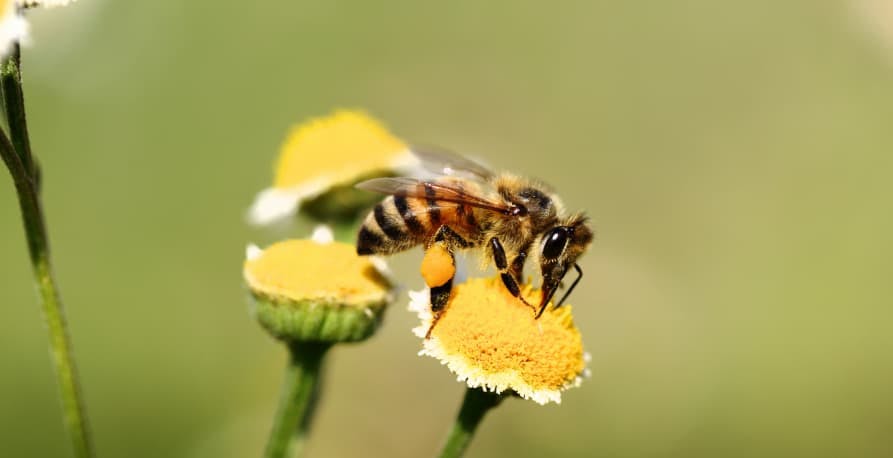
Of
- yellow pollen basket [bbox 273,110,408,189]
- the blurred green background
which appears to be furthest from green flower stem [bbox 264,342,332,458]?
the blurred green background

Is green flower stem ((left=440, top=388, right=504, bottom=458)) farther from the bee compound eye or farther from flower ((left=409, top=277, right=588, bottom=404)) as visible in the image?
the bee compound eye

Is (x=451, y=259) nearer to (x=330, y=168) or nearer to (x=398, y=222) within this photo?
(x=398, y=222)

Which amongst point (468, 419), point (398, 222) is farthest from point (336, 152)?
point (468, 419)

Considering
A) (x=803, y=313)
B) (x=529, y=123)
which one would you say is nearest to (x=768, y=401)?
(x=803, y=313)

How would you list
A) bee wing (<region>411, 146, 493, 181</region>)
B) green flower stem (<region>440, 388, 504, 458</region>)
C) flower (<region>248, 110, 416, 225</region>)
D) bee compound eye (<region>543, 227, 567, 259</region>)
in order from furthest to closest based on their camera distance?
flower (<region>248, 110, 416, 225</region>) < bee wing (<region>411, 146, 493, 181</region>) < bee compound eye (<region>543, 227, 567, 259</region>) < green flower stem (<region>440, 388, 504, 458</region>)

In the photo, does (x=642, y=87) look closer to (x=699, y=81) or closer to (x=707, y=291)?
(x=699, y=81)

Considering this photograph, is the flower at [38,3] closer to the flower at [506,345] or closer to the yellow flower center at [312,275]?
the yellow flower center at [312,275]
